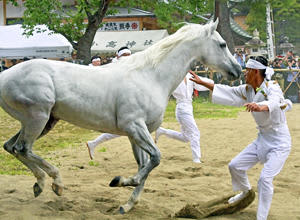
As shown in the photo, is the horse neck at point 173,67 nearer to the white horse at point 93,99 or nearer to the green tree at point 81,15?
the white horse at point 93,99

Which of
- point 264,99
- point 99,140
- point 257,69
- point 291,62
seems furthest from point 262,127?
point 291,62

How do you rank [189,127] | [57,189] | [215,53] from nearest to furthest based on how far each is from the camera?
[57,189] < [215,53] < [189,127]

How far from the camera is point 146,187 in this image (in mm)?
7012

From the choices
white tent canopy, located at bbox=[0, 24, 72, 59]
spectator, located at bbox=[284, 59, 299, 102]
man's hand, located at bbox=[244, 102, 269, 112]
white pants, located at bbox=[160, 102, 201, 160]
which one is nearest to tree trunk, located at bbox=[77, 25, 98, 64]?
white tent canopy, located at bbox=[0, 24, 72, 59]

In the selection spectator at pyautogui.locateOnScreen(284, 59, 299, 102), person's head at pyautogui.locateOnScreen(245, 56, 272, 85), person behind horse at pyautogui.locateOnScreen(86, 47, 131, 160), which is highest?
person's head at pyautogui.locateOnScreen(245, 56, 272, 85)

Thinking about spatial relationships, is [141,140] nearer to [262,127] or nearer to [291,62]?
[262,127]

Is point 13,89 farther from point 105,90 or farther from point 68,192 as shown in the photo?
point 68,192

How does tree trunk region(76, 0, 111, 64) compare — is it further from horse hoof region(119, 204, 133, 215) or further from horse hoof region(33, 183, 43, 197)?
horse hoof region(119, 204, 133, 215)

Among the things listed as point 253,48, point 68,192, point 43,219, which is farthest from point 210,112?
point 253,48

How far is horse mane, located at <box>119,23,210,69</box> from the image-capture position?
5.96 meters

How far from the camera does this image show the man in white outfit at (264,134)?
17.3 ft

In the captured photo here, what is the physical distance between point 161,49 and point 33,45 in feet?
52.9

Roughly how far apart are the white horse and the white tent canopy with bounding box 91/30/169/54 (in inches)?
838

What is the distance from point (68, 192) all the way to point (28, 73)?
180 centimetres
